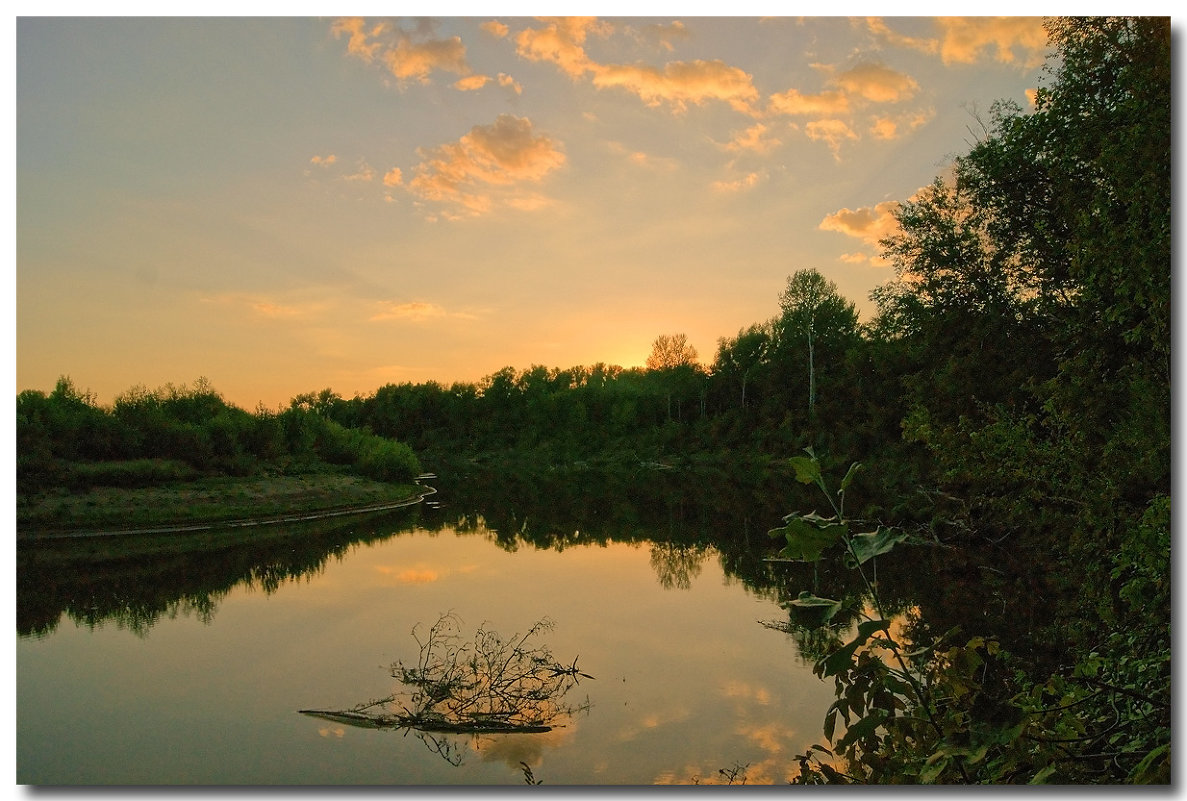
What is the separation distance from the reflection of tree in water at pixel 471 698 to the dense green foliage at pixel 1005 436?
3.16 metres

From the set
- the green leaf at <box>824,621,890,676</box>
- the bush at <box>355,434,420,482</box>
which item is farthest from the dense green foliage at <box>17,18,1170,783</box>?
the bush at <box>355,434,420,482</box>

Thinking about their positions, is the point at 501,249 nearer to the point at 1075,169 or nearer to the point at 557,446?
the point at 1075,169

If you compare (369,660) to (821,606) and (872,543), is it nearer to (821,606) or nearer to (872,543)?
(821,606)

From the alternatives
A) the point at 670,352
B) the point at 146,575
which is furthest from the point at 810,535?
the point at 670,352

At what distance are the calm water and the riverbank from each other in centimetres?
236

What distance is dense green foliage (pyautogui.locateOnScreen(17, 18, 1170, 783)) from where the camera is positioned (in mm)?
3479

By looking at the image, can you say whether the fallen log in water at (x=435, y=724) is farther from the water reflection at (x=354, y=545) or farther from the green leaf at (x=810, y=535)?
the water reflection at (x=354, y=545)

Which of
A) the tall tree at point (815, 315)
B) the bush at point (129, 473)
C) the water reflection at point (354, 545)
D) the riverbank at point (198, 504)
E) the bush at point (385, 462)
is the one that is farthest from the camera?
the bush at point (385, 462)

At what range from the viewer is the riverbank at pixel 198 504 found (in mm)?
19312

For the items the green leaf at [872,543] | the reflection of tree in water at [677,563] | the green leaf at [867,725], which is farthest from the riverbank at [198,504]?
the green leaf at [872,543]

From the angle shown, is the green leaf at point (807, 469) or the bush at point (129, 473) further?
the bush at point (129, 473)

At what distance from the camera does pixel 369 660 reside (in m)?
10.2

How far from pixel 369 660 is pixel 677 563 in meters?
9.56
